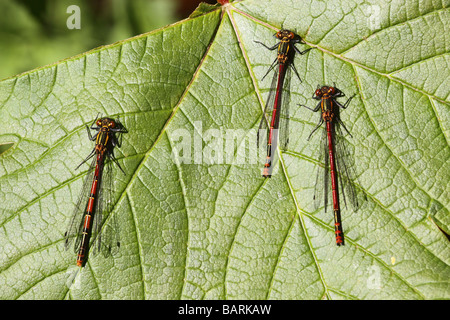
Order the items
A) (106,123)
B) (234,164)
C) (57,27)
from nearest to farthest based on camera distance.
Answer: (106,123)
(234,164)
(57,27)

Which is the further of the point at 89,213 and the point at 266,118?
the point at 266,118

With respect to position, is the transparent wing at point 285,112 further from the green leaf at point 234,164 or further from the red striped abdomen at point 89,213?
the red striped abdomen at point 89,213

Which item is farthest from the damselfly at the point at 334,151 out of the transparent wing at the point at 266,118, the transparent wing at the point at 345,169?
the transparent wing at the point at 266,118

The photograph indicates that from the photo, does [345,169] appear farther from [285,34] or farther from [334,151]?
[285,34]

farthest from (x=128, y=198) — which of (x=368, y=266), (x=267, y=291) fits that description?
(x=368, y=266)

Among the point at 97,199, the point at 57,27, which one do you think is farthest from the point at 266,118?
the point at 57,27

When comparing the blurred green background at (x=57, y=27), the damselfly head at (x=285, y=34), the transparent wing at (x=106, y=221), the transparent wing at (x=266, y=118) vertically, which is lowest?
the transparent wing at (x=106, y=221)

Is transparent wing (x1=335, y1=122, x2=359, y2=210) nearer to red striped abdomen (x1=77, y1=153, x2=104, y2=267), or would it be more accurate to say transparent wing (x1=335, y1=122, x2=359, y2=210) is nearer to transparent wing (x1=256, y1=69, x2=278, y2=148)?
transparent wing (x1=256, y1=69, x2=278, y2=148)
